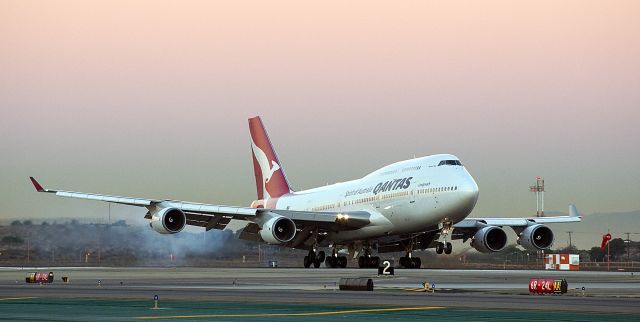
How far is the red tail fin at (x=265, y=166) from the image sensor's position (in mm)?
85625

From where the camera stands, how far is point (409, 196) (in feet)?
214

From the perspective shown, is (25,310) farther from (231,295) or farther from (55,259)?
(55,259)

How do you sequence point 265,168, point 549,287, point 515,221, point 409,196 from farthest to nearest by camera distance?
point 265,168, point 515,221, point 409,196, point 549,287

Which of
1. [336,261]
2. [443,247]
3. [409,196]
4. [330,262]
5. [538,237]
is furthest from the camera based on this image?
[538,237]

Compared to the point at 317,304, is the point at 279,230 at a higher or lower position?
higher

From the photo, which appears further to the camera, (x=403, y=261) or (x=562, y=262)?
(x=562, y=262)

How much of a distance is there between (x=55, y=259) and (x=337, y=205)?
2616 centimetres

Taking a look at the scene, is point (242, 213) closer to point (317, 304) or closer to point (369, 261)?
point (369, 261)

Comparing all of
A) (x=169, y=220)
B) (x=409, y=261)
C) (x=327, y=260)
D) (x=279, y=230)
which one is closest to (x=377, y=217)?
(x=409, y=261)

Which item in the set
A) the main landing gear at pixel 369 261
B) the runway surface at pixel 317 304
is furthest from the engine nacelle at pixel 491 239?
the runway surface at pixel 317 304

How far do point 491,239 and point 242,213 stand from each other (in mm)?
16607

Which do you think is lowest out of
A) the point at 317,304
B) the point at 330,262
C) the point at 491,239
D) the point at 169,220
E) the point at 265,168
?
the point at 317,304

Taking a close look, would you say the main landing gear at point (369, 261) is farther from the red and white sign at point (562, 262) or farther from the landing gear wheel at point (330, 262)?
the red and white sign at point (562, 262)

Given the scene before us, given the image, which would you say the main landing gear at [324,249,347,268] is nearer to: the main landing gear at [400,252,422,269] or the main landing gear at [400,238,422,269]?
the main landing gear at [400,238,422,269]
